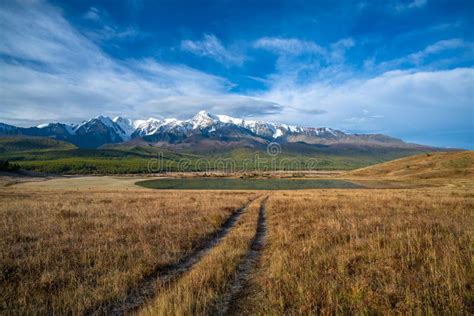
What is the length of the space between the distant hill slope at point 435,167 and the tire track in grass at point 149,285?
9245 cm

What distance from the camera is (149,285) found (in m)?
8.10

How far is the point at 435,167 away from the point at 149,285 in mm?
109737

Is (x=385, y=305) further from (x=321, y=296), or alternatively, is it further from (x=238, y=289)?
(x=238, y=289)

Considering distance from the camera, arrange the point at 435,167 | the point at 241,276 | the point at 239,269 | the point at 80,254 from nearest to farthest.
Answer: the point at 241,276
the point at 239,269
the point at 80,254
the point at 435,167

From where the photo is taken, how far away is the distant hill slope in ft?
255

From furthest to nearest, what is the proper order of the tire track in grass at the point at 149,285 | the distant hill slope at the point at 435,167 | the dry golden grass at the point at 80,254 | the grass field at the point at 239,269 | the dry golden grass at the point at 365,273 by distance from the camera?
the distant hill slope at the point at 435,167 < the dry golden grass at the point at 80,254 < the tire track in grass at the point at 149,285 < the grass field at the point at 239,269 < the dry golden grass at the point at 365,273

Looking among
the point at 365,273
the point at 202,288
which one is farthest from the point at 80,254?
the point at 365,273

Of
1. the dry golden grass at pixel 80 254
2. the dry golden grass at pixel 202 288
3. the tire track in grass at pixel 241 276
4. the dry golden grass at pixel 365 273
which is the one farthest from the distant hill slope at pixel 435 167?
the dry golden grass at pixel 202 288

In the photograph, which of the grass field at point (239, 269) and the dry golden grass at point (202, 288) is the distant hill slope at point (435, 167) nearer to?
the grass field at point (239, 269)

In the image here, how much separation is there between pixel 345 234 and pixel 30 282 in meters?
13.3

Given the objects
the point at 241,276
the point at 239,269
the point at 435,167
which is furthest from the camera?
the point at 435,167

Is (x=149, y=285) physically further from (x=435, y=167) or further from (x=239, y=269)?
(x=435, y=167)

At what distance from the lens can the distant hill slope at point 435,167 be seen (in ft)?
255

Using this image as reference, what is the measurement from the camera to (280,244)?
11.8m
